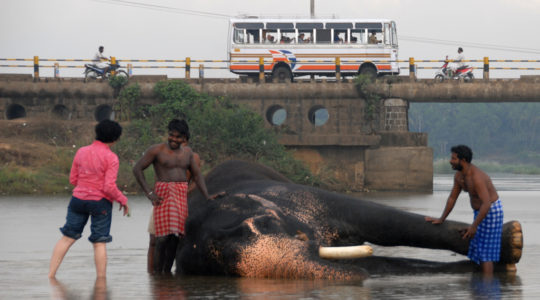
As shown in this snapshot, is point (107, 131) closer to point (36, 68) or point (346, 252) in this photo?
point (346, 252)

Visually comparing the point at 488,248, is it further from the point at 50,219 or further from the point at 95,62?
the point at 95,62

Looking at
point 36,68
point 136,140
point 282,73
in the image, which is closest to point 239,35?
point 282,73

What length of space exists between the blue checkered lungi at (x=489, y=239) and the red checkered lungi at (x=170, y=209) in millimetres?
2727

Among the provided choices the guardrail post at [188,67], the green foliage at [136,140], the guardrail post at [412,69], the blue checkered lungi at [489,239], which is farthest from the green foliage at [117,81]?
the blue checkered lungi at [489,239]

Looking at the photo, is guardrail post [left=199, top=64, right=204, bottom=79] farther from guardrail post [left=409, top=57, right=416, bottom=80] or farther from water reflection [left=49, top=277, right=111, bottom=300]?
water reflection [left=49, top=277, right=111, bottom=300]

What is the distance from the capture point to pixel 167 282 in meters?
8.04

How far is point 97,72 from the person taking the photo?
36.2 m

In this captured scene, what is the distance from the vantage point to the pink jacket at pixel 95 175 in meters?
8.02

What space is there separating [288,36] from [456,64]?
278 inches

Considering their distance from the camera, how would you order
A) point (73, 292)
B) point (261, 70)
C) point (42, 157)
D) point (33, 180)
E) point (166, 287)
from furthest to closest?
1. point (261, 70)
2. point (42, 157)
3. point (33, 180)
4. point (166, 287)
5. point (73, 292)

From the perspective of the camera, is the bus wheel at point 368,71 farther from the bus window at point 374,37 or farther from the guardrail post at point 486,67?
the guardrail post at point 486,67

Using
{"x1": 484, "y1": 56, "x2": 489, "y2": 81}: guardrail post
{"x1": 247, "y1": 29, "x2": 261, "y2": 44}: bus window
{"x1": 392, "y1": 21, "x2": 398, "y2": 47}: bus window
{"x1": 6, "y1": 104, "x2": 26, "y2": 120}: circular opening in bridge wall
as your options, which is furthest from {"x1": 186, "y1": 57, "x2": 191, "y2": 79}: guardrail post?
{"x1": 484, "y1": 56, "x2": 489, "y2": 81}: guardrail post

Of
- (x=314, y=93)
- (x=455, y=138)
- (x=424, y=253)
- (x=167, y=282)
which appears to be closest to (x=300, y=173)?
(x=314, y=93)

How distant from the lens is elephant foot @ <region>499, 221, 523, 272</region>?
8.58 meters
